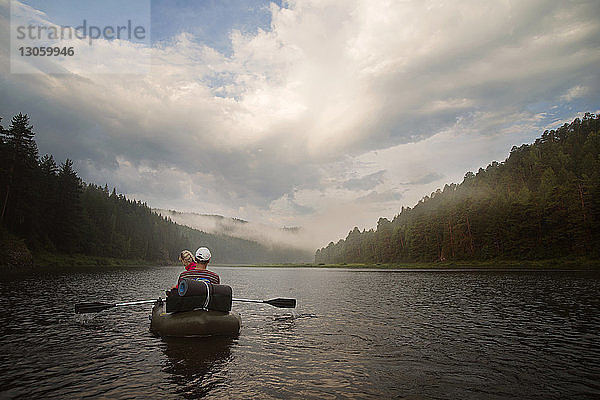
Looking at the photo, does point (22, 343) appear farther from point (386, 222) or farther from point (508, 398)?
point (386, 222)

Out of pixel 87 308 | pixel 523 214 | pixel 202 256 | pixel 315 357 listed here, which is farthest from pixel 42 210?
pixel 523 214

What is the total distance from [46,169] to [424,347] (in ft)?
353

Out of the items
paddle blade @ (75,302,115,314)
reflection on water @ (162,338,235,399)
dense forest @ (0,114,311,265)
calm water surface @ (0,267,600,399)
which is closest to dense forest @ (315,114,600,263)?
calm water surface @ (0,267,600,399)

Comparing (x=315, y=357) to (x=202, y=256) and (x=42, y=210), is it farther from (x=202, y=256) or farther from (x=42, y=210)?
(x=42, y=210)

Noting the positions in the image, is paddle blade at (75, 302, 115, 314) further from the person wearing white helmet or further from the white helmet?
the white helmet

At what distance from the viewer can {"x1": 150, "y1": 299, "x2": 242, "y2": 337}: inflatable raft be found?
14047 mm

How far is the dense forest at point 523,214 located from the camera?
250ft

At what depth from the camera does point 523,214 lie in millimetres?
86875

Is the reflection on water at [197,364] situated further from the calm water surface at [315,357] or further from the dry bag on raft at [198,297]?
the dry bag on raft at [198,297]

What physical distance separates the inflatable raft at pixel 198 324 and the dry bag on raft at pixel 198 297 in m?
0.24

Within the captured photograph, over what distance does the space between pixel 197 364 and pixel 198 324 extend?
10.3 feet

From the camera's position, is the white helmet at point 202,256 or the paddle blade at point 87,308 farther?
the paddle blade at point 87,308

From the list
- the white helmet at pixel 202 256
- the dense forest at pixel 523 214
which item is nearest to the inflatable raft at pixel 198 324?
the white helmet at pixel 202 256

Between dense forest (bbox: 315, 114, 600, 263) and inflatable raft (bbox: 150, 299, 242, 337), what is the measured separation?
278ft
